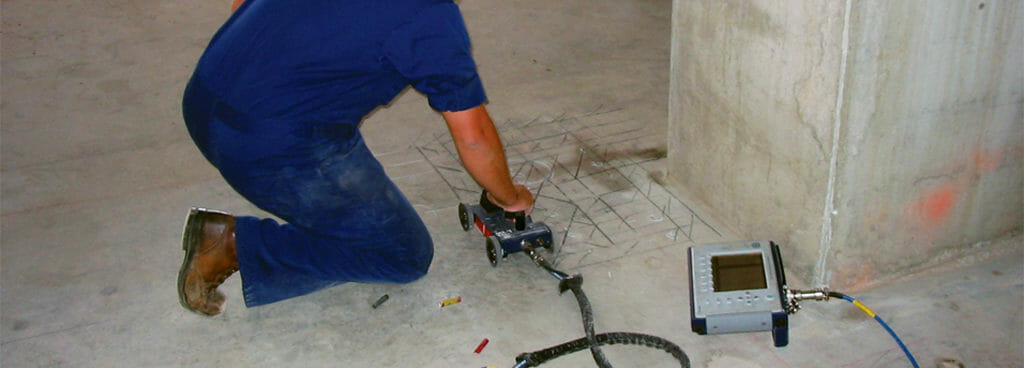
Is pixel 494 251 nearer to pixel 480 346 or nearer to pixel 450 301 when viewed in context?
pixel 450 301

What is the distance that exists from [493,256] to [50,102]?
244 centimetres

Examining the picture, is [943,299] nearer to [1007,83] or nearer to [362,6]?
[1007,83]

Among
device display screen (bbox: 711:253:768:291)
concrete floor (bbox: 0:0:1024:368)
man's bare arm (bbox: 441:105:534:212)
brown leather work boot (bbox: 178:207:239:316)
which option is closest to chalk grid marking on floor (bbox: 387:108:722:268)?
concrete floor (bbox: 0:0:1024:368)

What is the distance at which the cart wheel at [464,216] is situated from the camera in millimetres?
2787

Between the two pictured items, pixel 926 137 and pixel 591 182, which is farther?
pixel 591 182

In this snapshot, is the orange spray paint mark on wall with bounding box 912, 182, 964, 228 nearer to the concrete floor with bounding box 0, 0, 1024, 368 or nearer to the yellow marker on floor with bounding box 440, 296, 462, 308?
the concrete floor with bounding box 0, 0, 1024, 368

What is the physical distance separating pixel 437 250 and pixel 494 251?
249 millimetres

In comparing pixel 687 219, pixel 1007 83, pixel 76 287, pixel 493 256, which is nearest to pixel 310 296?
pixel 493 256

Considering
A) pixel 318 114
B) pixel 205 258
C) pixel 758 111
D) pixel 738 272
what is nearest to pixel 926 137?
pixel 758 111

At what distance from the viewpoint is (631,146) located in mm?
3352

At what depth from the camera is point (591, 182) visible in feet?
10.2

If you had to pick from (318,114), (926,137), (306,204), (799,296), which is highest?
(318,114)

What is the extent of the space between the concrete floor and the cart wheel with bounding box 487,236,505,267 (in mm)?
36

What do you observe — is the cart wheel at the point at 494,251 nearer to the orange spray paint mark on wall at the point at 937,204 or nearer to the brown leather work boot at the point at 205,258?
the brown leather work boot at the point at 205,258
